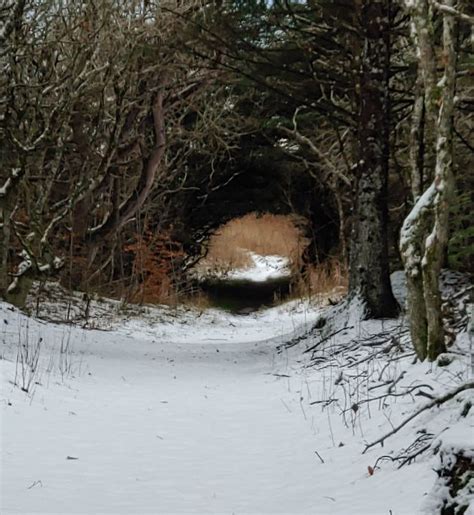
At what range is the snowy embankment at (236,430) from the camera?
2936mm

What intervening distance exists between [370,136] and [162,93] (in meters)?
5.02

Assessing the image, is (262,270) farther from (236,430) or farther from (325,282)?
(236,430)

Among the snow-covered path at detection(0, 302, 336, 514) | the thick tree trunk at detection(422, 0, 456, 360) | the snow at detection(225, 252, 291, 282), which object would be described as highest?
the thick tree trunk at detection(422, 0, 456, 360)

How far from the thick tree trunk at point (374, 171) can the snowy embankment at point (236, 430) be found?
466 millimetres

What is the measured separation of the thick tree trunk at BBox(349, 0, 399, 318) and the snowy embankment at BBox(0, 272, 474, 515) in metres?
0.47

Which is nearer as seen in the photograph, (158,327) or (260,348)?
(260,348)

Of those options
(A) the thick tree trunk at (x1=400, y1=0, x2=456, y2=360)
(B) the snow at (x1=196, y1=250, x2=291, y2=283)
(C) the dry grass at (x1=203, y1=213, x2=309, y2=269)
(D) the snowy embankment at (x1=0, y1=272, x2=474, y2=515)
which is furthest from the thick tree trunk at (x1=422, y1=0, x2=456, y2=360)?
(C) the dry grass at (x1=203, y1=213, x2=309, y2=269)

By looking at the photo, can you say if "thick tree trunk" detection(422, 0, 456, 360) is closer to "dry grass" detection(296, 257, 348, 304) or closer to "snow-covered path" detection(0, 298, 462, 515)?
"snow-covered path" detection(0, 298, 462, 515)

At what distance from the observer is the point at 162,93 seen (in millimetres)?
11570

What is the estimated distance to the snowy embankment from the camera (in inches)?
116

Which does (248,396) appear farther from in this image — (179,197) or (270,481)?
(179,197)

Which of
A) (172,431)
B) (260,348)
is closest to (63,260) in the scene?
(260,348)

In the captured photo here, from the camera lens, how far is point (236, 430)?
4.52 metres

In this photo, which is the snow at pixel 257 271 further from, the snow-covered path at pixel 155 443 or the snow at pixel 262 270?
the snow-covered path at pixel 155 443
